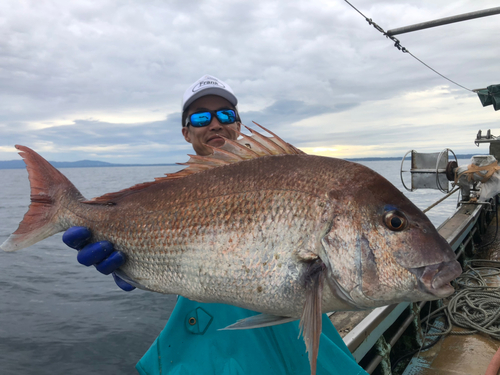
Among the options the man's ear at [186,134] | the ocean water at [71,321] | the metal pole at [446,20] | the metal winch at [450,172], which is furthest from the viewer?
the metal pole at [446,20]

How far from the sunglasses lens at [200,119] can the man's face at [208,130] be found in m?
0.03

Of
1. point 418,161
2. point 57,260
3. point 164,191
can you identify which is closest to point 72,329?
point 57,260

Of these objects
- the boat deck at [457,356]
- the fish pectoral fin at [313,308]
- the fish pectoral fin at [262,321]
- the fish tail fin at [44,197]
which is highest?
the fish tail fin at [44,197]

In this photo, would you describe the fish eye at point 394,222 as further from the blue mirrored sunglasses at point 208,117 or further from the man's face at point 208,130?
the blue mirrored sunglasses at point 208,117

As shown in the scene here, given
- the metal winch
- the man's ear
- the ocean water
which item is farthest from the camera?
the metal winch

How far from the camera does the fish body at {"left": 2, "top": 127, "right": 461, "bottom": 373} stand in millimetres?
1316

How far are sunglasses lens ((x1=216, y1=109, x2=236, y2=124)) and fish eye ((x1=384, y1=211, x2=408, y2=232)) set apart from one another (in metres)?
1.82

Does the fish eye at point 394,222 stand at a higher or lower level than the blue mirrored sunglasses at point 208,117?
lower

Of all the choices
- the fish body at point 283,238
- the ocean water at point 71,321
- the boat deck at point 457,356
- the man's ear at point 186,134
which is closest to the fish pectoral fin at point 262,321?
the fish body at point 283,238

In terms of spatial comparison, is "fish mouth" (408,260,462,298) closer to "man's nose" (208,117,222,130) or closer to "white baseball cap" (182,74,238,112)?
"man's nose" (208,117,222,130)

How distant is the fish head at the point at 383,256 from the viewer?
1.30m

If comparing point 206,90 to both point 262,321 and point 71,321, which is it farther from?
point 71,321

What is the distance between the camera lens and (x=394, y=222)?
1.37m

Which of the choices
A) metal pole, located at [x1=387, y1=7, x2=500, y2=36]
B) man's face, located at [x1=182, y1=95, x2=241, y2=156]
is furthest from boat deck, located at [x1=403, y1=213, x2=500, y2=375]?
metal pole, located at [x1=387, y1=7, x2=500, y2=36]
